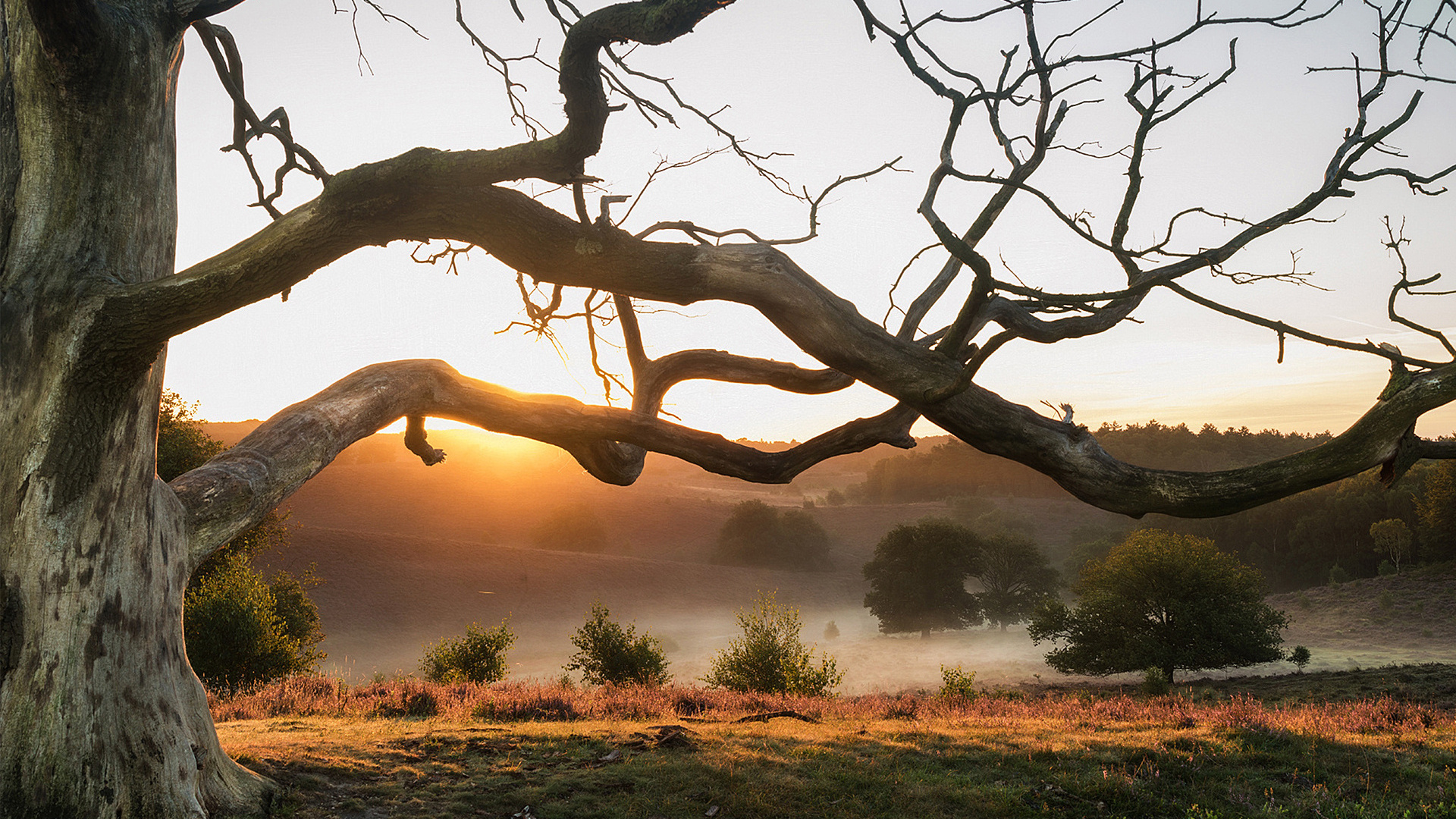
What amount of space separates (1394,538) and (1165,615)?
21740 millimetres

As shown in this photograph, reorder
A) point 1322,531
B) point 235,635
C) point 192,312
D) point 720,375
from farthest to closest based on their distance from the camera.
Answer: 1. point 1322,531
2. point 235,635
3. point 720,375
4. point 192,312

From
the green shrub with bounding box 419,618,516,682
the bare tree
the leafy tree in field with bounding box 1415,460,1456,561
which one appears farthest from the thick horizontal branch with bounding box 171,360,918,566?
the leafy tree in field with bounding box 1415,460,1456,561

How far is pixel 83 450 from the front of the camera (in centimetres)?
373

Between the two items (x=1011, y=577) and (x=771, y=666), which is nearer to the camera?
(x=771, y=666)

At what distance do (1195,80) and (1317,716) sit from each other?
11.7 metres

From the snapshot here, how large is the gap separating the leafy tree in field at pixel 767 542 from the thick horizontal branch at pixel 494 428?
6024 cm

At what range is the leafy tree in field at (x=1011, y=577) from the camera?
1944 inches

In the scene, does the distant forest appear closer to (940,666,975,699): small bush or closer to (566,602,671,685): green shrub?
(940,666,975,699): small bush

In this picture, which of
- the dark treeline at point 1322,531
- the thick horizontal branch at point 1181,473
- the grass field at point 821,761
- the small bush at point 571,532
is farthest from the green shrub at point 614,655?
the small bush at point 571,532

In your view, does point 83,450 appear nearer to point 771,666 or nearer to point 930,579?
point 771,666

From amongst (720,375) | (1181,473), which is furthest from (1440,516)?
(720,375)

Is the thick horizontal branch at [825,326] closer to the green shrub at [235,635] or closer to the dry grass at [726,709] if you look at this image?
Answer: the dry grass at [726,709]

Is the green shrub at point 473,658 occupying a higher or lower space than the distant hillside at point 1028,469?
lower

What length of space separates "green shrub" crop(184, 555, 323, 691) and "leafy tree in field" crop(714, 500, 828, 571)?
48.9 metres
